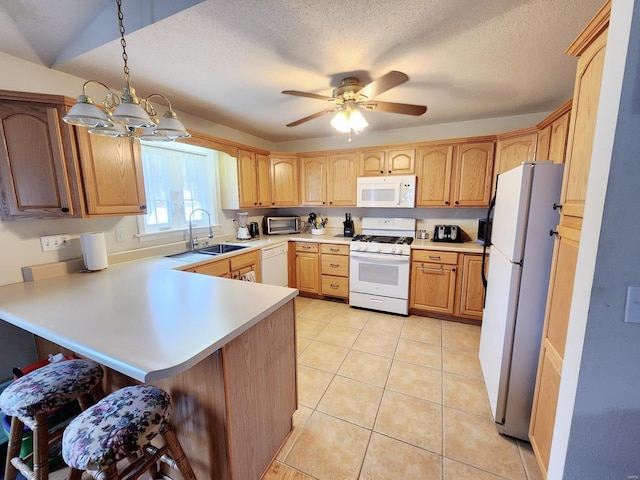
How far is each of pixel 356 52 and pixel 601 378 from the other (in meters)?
1.90

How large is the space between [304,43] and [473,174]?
2321 millimetres

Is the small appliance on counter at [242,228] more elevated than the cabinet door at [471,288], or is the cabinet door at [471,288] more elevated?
the small appliance on counter at [242,228]

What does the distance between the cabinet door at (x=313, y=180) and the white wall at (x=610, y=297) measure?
9.89ft

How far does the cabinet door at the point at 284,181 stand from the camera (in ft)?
12.3

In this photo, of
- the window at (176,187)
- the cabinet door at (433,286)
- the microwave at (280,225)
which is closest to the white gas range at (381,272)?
the cabinet door at (433,286)

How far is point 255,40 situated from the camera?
4.92 ft

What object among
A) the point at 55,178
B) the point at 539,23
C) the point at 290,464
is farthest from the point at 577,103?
the point at 55,178

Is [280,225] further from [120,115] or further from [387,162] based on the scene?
[120,115]

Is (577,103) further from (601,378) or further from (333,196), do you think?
(333,196)

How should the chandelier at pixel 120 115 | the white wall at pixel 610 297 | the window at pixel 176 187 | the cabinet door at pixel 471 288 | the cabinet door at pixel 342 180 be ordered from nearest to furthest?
the white wall at pixel 610 297 → the chandelier at pixel 120 115 → the window at pixel 176 187 → the cabinet door at pixel 471 288 → the cabinet door at pixel 342 180

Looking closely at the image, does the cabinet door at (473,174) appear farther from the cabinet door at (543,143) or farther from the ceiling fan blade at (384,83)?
the ceiling fan blade at (384,83)

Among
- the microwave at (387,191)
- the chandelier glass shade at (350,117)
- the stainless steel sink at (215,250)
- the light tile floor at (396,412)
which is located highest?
the chandelier glass shade at (350,117)

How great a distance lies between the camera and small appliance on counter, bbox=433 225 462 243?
312 centimetres

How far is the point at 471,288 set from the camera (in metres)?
2.76
